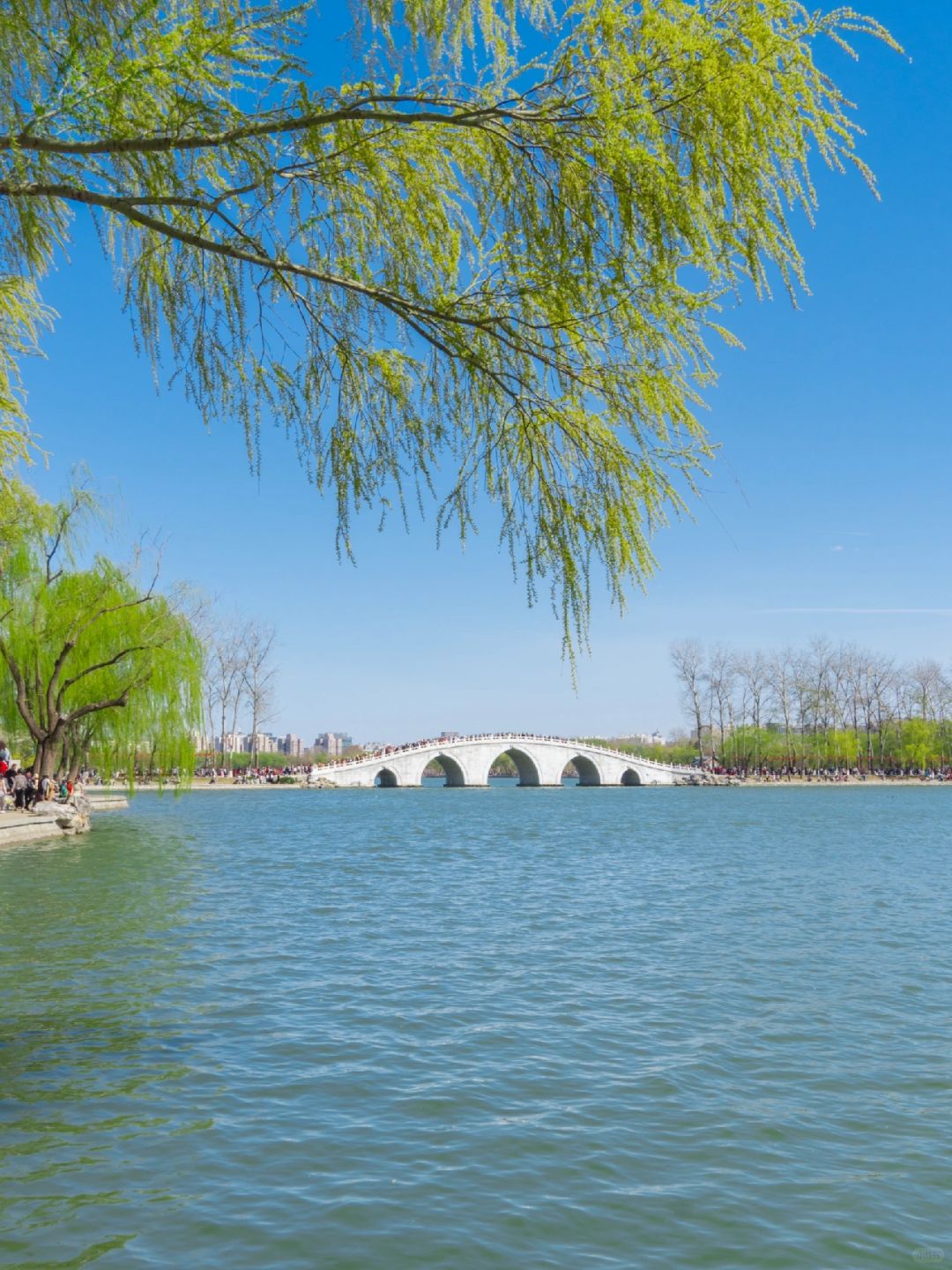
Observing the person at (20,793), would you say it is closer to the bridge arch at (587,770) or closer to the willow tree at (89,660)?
the willow tree at (89,660)

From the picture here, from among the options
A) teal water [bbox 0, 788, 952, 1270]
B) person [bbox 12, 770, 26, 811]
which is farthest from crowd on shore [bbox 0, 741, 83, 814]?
teal water [bbox 0, 788, 952, 1270]

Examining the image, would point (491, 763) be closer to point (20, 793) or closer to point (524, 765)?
point (524, 765)

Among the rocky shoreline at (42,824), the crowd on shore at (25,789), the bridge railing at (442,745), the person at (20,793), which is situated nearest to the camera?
the rocky shoreline at (42,824)

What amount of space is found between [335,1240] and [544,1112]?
2085 mm

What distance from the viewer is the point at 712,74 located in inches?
135

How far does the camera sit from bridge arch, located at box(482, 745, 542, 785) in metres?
89.4

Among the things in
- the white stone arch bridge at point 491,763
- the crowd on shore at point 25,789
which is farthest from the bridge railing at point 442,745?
the crowd on shore at point 25,789

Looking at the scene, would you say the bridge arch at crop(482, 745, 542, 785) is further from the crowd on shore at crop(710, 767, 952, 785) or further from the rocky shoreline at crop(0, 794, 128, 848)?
the rocky shoreline at crop(0, 794, 128, 848)

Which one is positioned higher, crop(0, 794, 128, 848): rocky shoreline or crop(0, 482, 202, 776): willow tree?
crop(0, 482, 202, 776): willow tree

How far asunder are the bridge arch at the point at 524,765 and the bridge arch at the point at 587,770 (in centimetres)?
362

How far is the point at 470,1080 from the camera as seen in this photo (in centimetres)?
741

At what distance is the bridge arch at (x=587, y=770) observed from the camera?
9456 cm

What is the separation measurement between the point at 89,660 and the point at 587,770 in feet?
243

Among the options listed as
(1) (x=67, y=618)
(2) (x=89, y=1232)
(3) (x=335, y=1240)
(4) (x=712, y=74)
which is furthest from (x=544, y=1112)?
(1) (x=67, y=618)
